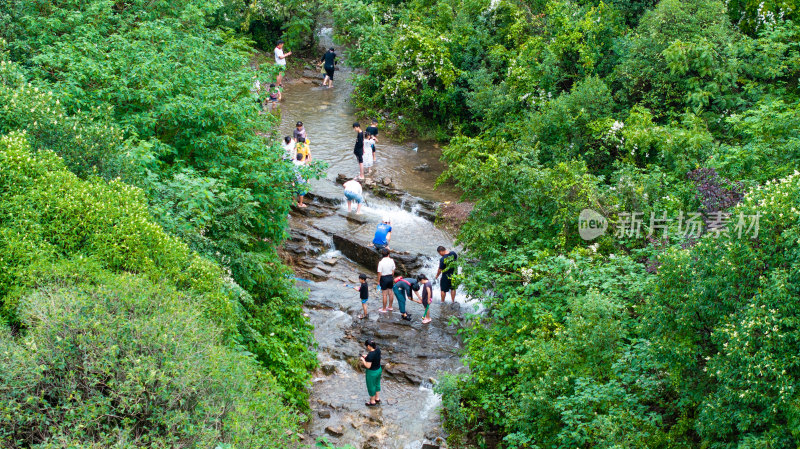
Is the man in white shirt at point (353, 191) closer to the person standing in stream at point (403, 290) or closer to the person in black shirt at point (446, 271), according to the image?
the person in black shirt at point (446, 271)

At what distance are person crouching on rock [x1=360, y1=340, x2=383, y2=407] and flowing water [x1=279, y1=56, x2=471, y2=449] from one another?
171mm

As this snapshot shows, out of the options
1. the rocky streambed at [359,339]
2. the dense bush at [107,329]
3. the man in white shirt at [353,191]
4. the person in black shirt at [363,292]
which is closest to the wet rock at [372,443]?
the rocky streambed at [359,339]

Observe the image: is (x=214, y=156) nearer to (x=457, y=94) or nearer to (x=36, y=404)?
(x=36, y=404)

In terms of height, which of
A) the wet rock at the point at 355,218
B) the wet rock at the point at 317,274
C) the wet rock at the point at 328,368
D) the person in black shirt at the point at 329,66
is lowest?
the wet rock at the point at 328,368

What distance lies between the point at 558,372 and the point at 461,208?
8098 mm

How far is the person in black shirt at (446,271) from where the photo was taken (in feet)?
41.4

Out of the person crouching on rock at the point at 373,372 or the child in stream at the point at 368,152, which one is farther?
the child in stream at the point at 368,152

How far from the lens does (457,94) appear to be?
2048 cm

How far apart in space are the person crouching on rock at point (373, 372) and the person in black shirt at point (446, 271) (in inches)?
101

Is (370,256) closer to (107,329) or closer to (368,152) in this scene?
(368,152)

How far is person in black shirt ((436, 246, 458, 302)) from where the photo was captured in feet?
41.4

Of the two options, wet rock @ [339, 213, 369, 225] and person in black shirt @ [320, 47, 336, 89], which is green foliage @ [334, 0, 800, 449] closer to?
person in black shirt @ [320, 47, 336, 89]

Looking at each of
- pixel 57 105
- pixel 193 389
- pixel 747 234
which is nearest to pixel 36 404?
pixel 193 389

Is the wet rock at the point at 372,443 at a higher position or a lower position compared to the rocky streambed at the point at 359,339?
lower
